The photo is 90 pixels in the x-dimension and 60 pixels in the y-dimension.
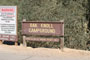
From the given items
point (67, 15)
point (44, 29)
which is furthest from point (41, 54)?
point (67, 15)

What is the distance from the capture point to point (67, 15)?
14.4 metres

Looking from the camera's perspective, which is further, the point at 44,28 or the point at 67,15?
the point at 67,15

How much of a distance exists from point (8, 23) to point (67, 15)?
3889 millimetres

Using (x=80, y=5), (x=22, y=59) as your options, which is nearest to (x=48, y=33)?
(x=22, y=59)

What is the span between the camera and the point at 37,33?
13023 millimetres

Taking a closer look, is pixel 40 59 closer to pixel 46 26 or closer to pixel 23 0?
pixel 46 26

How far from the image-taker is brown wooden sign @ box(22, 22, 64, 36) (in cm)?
1240

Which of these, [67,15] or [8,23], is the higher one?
[67,15]

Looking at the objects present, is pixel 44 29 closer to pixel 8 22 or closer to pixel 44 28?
pixel 44 28

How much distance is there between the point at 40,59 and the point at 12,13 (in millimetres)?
4966

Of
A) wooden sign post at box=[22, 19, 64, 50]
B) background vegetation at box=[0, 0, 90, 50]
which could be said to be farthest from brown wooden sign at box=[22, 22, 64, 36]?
background vegetation at box=[0, 0, 90, 50]

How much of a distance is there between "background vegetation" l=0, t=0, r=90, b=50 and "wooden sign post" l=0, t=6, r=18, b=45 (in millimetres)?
1081

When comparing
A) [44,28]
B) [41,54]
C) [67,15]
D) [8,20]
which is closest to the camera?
[41,54]

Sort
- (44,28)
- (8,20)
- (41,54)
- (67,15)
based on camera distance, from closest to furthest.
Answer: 1. (41,54)
2. (44,28)
3. (8,20)
4. (67,15)
